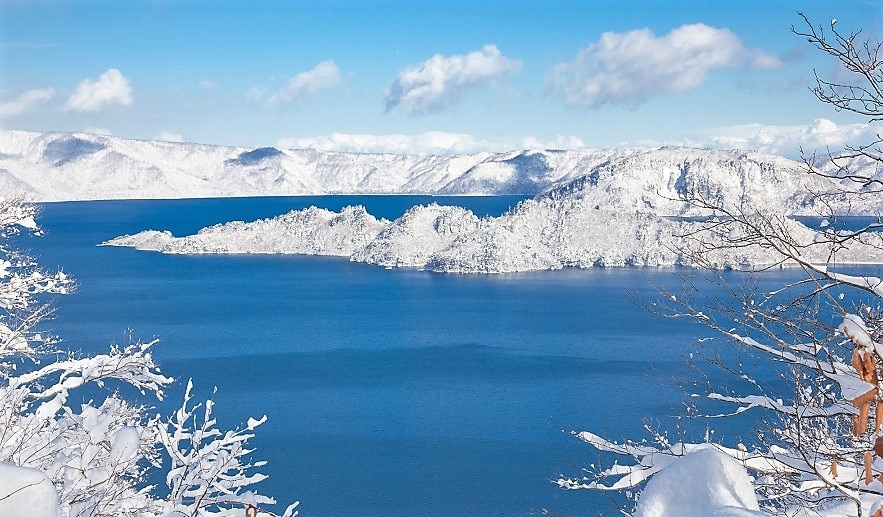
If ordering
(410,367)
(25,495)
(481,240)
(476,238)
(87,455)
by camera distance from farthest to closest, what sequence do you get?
(476,238), (481,240), (410,367), (87,455), (25,495)

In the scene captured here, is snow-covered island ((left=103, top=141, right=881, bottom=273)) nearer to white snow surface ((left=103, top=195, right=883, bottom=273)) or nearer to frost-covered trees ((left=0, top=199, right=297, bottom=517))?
white snow surface ((left=103, top=195, right=883, bottom=273))

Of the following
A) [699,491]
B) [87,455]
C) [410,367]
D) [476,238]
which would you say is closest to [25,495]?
[699,491]

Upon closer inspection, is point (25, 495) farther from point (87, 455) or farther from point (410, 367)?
point (410, 367)

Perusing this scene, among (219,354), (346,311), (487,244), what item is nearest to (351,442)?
(219,354)

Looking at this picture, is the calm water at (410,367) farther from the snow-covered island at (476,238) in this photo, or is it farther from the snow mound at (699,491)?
the snow mound at (699,491)

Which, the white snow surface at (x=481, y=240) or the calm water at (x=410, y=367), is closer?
the calm water at (x=410, y=367)

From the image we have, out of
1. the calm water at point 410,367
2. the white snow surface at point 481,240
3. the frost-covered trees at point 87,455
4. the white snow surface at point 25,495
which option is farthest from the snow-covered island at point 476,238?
the white snow surface at point 25,495

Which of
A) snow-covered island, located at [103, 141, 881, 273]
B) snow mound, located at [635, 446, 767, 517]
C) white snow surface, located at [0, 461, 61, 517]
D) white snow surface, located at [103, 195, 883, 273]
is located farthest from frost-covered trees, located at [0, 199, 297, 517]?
white snow surface, located at [103, 195, 883, 273]
